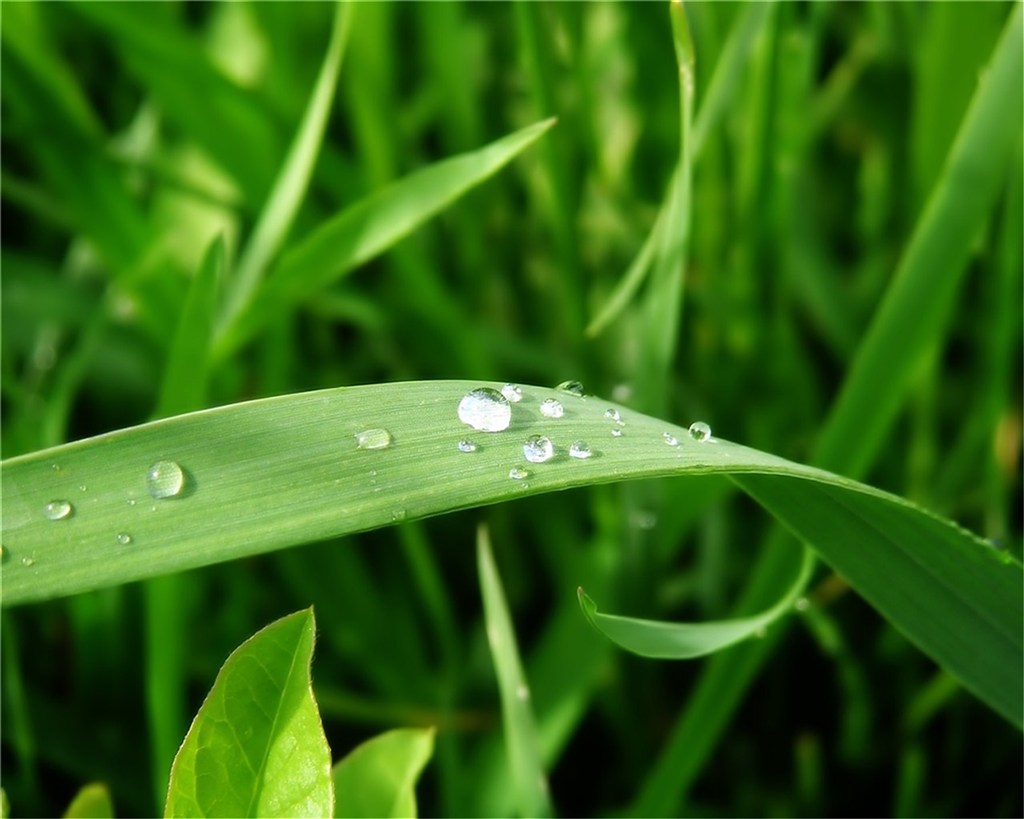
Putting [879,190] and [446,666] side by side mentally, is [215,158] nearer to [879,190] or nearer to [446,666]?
[446,666]

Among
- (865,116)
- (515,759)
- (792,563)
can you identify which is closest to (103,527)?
(515,759)

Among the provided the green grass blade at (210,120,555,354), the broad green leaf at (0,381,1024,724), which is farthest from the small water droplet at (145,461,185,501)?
the green grass blade at (210,120,555,354)

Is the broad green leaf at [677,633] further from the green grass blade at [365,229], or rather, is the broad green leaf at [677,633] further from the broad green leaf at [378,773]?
the green grass blade at [365,229]

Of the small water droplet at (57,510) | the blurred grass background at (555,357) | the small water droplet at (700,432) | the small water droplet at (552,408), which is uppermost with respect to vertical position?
the small water droplet at (552,408)

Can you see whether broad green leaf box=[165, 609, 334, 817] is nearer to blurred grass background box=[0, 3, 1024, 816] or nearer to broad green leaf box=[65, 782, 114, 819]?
broad green leaf box=[65, 782, 114, 819]

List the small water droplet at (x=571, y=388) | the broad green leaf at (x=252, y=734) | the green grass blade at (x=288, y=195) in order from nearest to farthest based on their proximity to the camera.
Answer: the broad green leaf at (x=252, y=734), the small water droplet at (x=571, y=388), the green grass blade at (x=288, y=195)

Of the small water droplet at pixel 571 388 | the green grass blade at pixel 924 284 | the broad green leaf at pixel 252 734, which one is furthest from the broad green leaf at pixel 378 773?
the green grass blade at pixel 924 284
